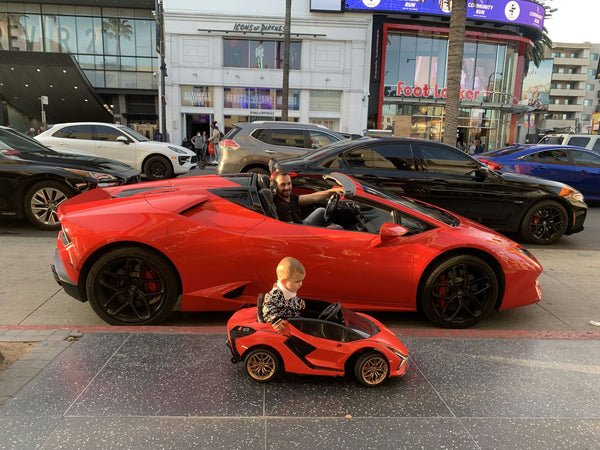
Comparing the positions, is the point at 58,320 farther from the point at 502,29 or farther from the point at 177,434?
the point at 502,29

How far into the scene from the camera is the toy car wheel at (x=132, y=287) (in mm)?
3625

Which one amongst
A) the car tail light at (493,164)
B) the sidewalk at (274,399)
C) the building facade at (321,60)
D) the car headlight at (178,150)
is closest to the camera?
the sidewalk at (274,399)

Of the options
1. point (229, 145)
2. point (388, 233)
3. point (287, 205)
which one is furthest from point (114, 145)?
point (388, 233)

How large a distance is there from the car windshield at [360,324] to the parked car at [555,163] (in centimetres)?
828

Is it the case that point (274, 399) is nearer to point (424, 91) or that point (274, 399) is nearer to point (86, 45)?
point (424, 91)

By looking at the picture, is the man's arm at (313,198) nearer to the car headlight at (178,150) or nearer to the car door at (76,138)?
Answer: the car headlight at (178,150)

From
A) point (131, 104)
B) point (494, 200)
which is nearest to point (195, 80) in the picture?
point (131, 104)

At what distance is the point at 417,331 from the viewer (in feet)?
12.7

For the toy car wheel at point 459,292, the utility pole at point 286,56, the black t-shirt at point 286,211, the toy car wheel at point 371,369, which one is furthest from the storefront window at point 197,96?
the toy car wheel at point 371,369

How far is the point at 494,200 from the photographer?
6828mm

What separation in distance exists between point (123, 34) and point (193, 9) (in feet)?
26.2

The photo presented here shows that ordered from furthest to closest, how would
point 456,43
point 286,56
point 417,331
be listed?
point 286,56, point 456,43, point 417,331

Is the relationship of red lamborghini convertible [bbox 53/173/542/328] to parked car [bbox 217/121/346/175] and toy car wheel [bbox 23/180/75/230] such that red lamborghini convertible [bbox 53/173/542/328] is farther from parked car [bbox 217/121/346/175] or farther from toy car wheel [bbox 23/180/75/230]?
parked car [bbox 217/121/346/175]

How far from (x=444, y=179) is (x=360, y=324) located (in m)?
4.36
